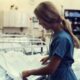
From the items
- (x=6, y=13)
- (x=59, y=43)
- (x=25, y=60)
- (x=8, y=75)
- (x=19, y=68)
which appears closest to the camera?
(x=59, y=43)

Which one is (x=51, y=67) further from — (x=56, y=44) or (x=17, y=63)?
(x=17, y=63)

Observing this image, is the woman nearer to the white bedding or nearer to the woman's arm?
the woman's arm

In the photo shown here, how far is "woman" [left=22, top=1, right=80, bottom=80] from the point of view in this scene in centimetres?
130

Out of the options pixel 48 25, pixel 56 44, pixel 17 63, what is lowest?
pixel 17 63

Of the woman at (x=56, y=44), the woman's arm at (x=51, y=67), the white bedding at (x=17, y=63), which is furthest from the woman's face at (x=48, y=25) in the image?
the white bedding at (x=17, y=63)

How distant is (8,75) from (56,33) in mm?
1123

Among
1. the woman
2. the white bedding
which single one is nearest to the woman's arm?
the woman

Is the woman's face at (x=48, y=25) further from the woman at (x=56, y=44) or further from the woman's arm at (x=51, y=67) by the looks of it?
the woman's arm at (x=51, y=67)

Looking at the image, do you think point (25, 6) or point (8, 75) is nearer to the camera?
point (8, 75)

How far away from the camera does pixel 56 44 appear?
1318mm

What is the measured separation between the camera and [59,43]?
1.30 meters

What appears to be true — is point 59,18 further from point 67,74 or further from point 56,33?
point 67,74

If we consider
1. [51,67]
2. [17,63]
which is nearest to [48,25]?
[51,67]

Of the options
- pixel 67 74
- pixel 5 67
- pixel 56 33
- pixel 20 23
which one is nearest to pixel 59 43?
pixel 56 33
